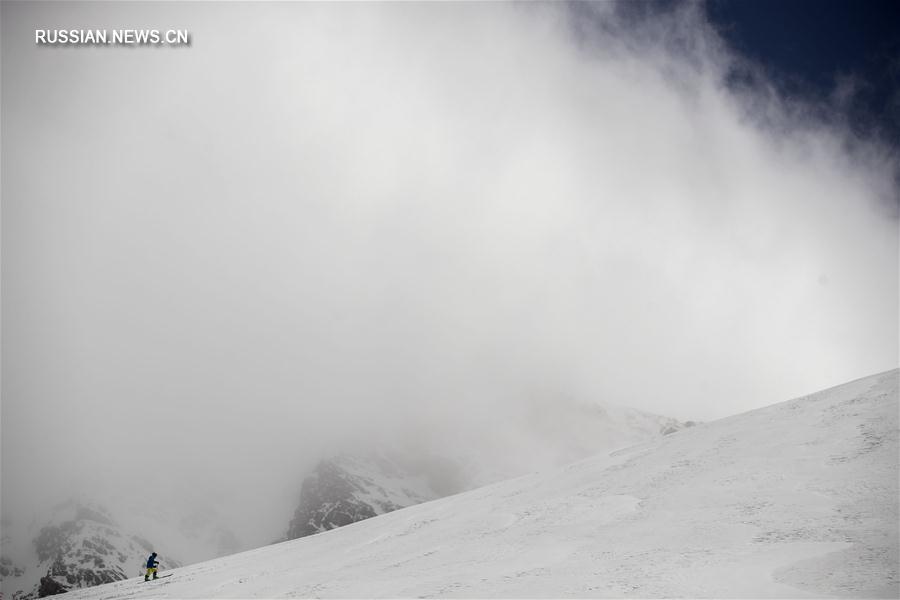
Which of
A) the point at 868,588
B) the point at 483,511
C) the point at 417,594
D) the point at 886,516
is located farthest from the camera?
the point at 483,511

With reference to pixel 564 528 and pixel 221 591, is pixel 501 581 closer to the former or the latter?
pixel 564 528

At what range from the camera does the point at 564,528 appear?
53.5 feet

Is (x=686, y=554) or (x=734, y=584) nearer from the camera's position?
(x=734, y=584)

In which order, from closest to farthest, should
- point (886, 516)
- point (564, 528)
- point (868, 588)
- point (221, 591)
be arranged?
point (868, 588), point (886, 516), point (564, 528), point (221, 591)

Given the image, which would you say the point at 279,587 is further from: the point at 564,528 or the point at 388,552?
the point at 564,528

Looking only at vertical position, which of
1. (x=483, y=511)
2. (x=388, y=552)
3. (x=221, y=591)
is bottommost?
(x=221, y=591)

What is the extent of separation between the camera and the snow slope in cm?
1107

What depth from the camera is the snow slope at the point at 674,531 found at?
36.3 feet

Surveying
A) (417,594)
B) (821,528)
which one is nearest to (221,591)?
(417,594)

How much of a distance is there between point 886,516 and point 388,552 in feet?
44.2

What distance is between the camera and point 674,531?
45.3 feet

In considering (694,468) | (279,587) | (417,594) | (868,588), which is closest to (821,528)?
(868,588)

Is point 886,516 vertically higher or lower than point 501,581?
higher

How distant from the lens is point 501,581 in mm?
12977
